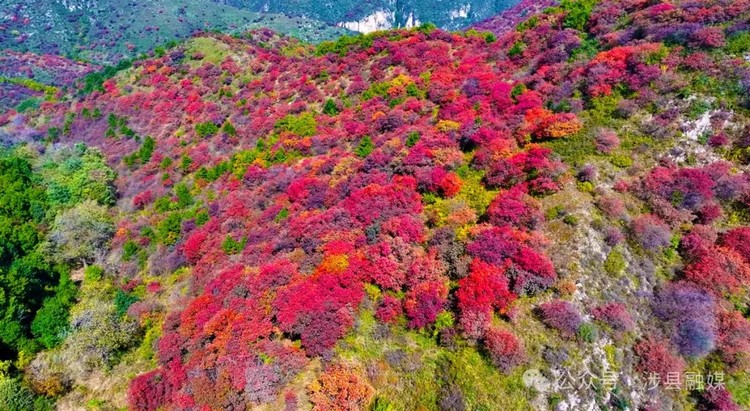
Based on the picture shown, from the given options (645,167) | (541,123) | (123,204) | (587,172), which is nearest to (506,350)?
(587,172)

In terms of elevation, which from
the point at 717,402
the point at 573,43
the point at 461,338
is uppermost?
the point at 573,43

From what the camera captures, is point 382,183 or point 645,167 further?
point 382,183

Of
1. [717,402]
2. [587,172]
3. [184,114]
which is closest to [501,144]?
[587,172]

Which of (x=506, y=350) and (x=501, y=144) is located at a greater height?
(x=501, y=144)

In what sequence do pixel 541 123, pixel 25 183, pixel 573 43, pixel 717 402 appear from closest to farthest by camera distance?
pixel 717 402, pixel 541 123, pixel 573 43, pixel 25 183

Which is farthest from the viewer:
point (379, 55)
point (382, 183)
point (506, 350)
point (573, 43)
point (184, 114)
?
point (184, 114)

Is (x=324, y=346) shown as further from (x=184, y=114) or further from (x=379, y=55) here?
(x=184, y=114)

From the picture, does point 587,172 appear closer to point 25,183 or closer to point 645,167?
point 645,167
